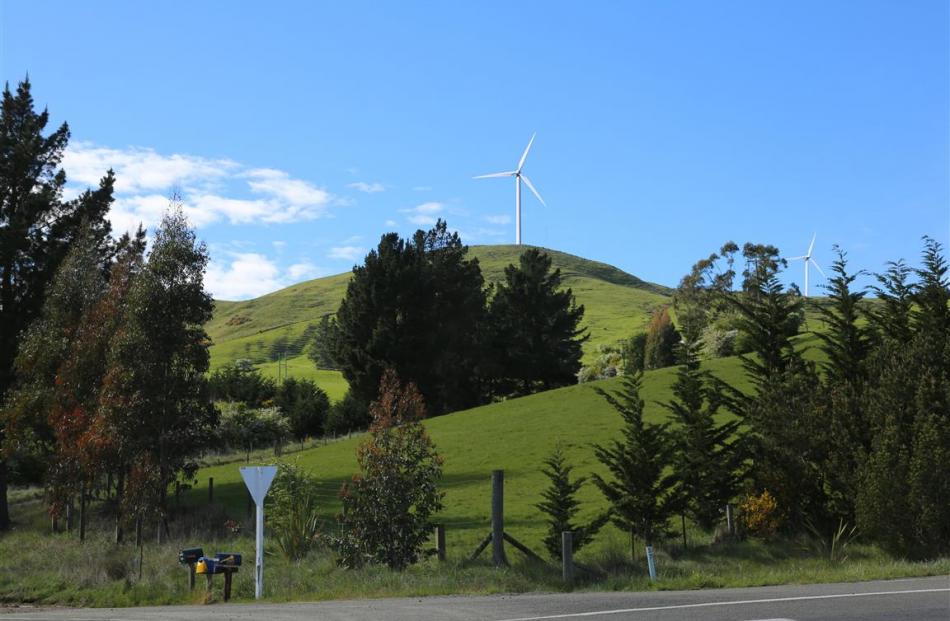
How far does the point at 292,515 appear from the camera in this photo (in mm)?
24109

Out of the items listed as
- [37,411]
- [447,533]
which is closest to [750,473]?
[447,533]

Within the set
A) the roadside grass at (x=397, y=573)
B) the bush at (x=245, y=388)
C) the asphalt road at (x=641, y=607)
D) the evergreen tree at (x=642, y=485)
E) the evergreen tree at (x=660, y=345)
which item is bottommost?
the roadside grass at (x=397, y=573)

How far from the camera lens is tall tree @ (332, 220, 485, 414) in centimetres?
7800

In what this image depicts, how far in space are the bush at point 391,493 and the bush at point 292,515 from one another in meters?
3.05

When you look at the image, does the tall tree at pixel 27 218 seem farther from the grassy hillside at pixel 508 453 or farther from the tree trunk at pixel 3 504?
the grassy hillside at pixel 508 453

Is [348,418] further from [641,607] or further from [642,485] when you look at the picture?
[641,607]

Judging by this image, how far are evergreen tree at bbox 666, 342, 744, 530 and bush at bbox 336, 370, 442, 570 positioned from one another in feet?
26.1

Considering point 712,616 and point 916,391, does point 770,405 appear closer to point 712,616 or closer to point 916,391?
point 916,391

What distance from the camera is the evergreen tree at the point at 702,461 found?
25.4 meters

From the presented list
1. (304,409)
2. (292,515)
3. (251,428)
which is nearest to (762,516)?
(292,515)

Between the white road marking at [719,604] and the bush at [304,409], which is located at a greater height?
the bush at [304,409]

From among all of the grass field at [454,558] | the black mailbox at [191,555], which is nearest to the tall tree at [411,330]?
the grass field at [454,558]

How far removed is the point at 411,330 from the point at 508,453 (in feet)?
103

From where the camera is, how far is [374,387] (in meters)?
77.1
